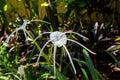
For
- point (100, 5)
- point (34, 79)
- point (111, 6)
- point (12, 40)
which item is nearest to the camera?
point (34, 79)

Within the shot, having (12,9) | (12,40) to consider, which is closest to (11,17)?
(12,9)

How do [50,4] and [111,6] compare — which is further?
[111,6]

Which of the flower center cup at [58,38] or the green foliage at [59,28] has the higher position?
the flower center cup at [58,38]

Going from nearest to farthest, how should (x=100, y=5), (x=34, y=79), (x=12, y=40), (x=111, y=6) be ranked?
(x=34, y=79) → (x=12, y=40) → (x=100, y=5) → (x=111, y=6)

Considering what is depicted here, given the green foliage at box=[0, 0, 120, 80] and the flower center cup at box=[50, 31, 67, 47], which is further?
the green foliage at box=[0, 0, 120, 80]

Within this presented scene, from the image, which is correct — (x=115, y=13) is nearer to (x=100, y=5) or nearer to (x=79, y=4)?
(x=100, y=5)

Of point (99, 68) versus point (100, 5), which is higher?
point (100, 5)

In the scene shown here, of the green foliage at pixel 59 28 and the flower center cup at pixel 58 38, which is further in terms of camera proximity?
the green foliage at pixel 59 28

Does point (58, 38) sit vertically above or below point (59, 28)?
above

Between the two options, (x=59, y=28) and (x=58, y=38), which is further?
(x=59, y=28)

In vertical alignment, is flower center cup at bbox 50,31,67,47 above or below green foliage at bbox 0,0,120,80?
above
